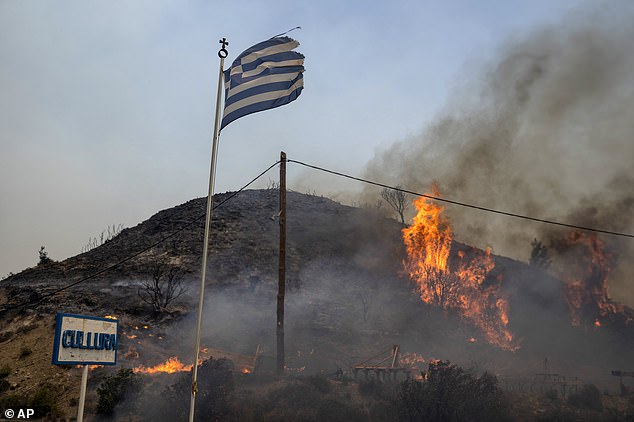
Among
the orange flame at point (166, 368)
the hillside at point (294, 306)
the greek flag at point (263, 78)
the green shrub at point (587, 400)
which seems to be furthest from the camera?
the hillside at point (294, 306)

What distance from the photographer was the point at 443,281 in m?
44.4

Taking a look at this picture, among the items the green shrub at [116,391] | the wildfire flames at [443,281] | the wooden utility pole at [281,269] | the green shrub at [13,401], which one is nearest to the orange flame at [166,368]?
the green shrub at [116,391]

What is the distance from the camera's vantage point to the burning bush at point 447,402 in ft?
63.1

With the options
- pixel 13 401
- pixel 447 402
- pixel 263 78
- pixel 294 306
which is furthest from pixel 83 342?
pixel 294 306

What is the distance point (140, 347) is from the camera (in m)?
30.0

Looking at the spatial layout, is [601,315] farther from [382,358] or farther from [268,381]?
[268,381]

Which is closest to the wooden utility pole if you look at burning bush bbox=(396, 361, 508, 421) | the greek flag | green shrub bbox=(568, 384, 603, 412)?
burning bush bbox=(396, 361, 508, 421)

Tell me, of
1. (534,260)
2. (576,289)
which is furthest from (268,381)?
(534,260)

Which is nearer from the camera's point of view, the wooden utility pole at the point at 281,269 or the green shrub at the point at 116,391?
the green shrub at the point at 116,391

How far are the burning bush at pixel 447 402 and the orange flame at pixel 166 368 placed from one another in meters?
12.3

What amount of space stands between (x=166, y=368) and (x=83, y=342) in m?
18.3

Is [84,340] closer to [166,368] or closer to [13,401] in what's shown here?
[13,401]

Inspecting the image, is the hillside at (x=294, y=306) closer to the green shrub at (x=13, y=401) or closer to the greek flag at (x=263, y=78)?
the green shrub at (x=13, y=401)

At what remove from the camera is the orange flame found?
26.3 meters
